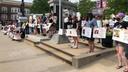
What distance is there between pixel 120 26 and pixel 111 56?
262 cm

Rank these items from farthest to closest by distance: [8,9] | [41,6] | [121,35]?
[8,9]
[41,6]
[121,35]

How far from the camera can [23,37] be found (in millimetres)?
24953

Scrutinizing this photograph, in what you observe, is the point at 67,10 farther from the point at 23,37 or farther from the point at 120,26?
the point at 120,26

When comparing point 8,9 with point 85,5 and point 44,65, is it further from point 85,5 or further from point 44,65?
point 44,65

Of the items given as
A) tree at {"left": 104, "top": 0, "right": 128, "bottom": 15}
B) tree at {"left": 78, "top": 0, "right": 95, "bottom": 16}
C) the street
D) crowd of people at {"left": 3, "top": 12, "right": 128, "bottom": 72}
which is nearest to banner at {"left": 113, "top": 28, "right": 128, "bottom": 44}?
crowd of people at {"left": 3, "top": 12, "right": 128, "bottom": 72}

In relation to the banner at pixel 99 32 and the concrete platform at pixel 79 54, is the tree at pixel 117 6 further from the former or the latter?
the banner at pixel 99 32

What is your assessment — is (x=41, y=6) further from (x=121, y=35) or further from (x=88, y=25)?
(x=121, y=35)

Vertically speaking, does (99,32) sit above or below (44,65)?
above

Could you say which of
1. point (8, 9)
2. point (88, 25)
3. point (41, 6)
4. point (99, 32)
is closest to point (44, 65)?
point (88, 25)

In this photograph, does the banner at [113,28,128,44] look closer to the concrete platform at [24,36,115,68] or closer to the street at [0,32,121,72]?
the street at [0,32,121,72]

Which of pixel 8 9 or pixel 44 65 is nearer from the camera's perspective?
pixel 44 65

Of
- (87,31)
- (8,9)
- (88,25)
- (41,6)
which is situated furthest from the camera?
(8,9)

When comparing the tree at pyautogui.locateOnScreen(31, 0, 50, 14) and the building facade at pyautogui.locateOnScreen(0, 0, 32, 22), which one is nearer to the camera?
the tree at pyautogui.locateOnScreen(31, 0, 50, 14)

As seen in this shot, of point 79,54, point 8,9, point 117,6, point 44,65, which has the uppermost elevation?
point 8,9
